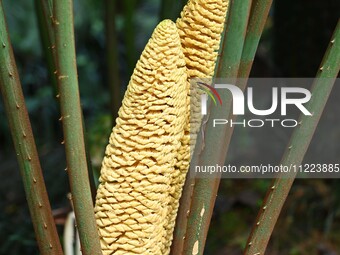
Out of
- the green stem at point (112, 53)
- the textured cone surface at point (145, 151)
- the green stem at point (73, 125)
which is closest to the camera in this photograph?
the green stem at point (73, 125)

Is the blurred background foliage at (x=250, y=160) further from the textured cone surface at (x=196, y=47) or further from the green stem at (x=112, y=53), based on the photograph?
the textured cone surface at (x=196, y=47)

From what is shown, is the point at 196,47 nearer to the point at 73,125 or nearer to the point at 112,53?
the point at 73,125

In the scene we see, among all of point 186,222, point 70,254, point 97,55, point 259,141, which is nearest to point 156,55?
point 186,222

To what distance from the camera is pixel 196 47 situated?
1054 millimetres

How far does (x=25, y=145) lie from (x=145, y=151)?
18 cm

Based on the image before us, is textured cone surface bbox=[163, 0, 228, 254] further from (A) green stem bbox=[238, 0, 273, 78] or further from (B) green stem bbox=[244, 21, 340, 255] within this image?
(B) green stem bbox=[244, 21, 340, 255]

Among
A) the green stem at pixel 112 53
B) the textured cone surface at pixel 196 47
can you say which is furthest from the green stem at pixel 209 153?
the green stem at pixel 112 53

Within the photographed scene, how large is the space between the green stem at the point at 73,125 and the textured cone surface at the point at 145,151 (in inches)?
2.8

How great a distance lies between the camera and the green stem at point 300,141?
1.04 metres

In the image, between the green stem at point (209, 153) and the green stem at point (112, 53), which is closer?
the green stem at point (209, 153)

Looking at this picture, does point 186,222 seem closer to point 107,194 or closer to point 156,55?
point 107,194

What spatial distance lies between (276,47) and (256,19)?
2.32m

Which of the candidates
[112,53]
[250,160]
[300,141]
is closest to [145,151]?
[300,141]

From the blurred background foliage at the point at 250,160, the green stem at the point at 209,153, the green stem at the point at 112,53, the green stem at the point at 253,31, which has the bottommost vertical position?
the blurred background foliage at the point at 250,160
